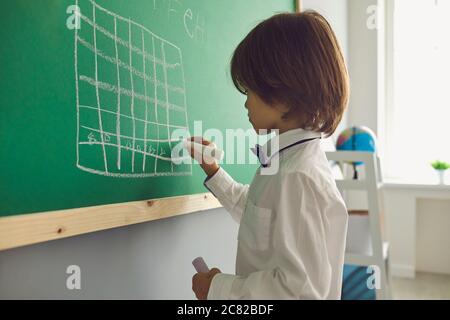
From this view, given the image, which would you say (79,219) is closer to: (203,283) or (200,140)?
(203,283)

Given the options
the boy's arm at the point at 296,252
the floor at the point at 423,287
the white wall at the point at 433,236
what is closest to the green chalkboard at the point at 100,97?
the boy's arm at the point at 296,252

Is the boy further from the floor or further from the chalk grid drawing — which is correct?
the floor

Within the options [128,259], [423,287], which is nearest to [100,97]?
[128,259]

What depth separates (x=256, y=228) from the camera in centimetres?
76

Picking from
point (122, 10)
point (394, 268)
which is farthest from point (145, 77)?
point (394, 268)

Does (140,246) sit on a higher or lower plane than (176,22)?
lower

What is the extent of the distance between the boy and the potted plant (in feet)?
6.98

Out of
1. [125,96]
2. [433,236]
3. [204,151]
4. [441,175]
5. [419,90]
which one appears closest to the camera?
[125,96]

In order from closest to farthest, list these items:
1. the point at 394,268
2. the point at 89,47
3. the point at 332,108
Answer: the point at 89,47 < the point at 332,108 < the point at 394,268

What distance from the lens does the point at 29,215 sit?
608mm

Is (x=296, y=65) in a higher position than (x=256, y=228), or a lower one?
higher

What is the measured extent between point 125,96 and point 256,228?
0.34m

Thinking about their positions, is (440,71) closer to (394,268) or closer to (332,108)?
(394,268)
